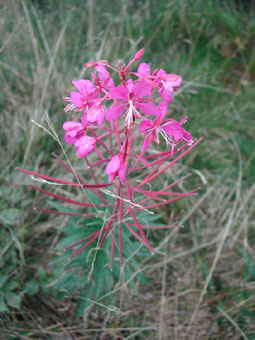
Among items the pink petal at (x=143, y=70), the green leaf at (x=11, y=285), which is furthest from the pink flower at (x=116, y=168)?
the green leaf at (x=11, y=285)

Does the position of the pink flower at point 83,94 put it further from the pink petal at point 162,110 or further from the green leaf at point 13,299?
the green leaf at point 13,299

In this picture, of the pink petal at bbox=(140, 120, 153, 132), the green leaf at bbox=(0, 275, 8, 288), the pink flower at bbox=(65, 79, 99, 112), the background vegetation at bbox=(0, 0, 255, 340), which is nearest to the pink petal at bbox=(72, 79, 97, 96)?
the pink flower at bbox=(65, 79, 99, 112)

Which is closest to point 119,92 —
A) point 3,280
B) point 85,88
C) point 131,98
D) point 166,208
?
point 131,98

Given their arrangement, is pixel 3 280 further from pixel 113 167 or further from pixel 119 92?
pixel 119 92

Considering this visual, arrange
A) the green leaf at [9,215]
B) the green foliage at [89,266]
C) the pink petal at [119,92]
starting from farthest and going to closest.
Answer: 1. the green leaf at [9,215]
2. the green foliage at [89,266]
3. the pink petal at [119,92]

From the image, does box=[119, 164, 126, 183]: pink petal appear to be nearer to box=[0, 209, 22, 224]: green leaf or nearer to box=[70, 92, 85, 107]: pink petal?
box=[70, 92, 85, 107]: pink petal

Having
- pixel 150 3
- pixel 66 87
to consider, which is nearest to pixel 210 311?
pixel 66 87

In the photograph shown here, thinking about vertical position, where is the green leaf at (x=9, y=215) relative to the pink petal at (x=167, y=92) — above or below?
below
